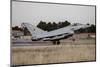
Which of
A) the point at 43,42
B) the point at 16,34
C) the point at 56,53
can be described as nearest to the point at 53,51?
the point at 56,53

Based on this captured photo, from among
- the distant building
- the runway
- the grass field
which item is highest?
the distant building

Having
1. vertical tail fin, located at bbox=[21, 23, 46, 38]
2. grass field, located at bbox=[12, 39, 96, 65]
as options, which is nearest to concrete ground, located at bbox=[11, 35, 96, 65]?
grass field, located at bbox=[12, 39, 96, 65]

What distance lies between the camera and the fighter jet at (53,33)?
2.37 m

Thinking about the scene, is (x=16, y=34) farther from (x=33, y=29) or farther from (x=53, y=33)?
(x=53, y=33)

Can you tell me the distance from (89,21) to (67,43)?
418 mm

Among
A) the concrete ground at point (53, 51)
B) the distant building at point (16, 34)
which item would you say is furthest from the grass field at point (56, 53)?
the distant building at point (16, 34)

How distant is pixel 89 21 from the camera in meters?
2.61

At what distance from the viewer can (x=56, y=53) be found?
246 centimetres

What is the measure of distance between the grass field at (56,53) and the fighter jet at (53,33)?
9 cm

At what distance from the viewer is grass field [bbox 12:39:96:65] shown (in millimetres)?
2316

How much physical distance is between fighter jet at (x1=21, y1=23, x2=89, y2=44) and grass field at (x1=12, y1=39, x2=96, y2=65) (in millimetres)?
88

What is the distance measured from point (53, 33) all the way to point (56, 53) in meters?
0.25

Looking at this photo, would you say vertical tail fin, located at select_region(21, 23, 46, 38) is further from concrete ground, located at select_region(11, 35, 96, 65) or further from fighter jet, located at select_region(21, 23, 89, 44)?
concrete ground, located at select_region(11, 35, 96, 65)

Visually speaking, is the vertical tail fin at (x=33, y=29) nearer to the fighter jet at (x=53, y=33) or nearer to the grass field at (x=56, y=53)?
the fighter jet at (x=53, y=33)
